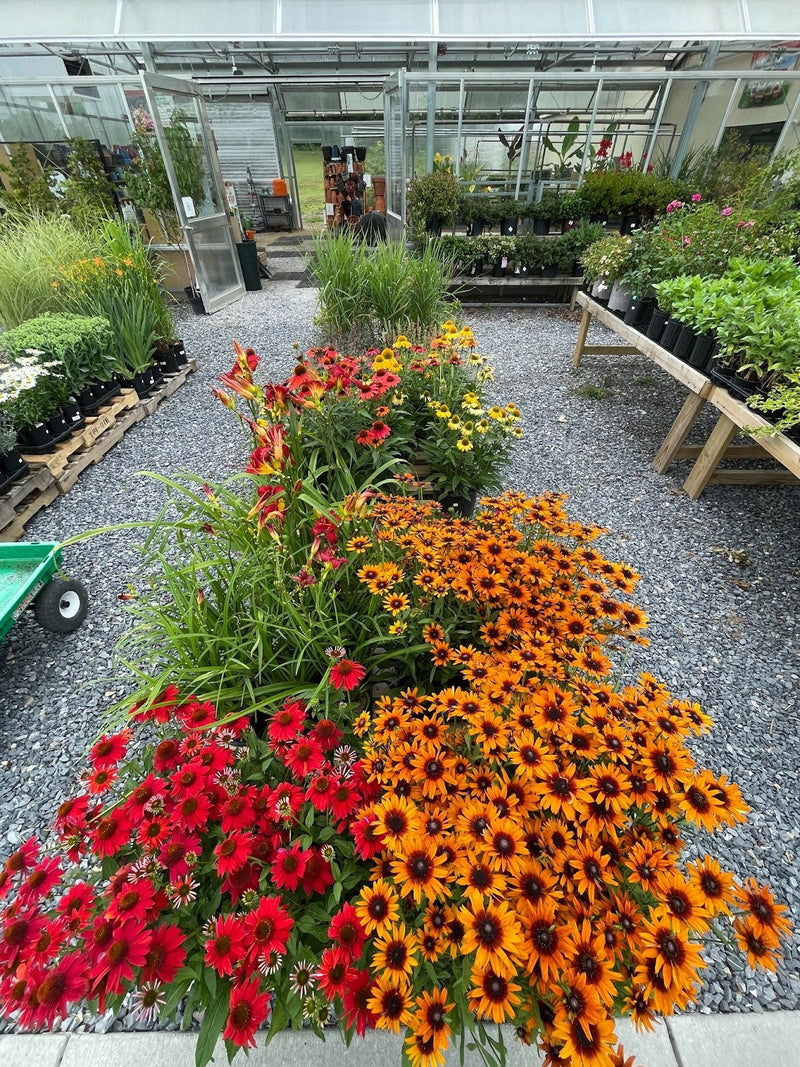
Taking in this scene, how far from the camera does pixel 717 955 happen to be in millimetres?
1185

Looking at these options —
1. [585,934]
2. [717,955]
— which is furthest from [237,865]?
[717,955]

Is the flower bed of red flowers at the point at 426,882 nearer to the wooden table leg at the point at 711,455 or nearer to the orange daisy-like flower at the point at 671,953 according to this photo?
the orange daisy-like flower at the point at 671,953

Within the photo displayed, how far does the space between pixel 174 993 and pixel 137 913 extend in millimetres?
193

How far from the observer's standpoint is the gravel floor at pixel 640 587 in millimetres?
1457

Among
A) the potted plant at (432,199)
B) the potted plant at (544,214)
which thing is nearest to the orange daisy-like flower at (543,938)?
the potted plant at (432,199)

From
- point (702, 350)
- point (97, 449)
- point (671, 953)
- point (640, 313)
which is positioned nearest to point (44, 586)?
point (97, 449)

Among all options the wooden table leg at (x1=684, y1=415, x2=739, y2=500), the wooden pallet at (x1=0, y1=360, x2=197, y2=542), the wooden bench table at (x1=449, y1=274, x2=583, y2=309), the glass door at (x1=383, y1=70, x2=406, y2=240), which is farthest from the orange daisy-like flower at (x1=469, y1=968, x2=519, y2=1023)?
the glass door at (x1=383, y1=70, x2=406, y2=240)

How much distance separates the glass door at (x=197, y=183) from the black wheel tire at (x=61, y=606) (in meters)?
4.79

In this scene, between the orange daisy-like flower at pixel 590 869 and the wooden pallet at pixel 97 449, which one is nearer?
the orange daisy-like flower at pixel 590 869

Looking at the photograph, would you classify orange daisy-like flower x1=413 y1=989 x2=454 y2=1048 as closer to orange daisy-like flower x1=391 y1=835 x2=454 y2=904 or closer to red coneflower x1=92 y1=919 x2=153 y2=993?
orange daisy-like flower x1=391 y1=835 x2=454 y2=904

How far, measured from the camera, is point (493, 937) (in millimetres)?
638

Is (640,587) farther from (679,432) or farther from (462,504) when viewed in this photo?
(679,432)

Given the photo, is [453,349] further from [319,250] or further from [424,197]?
[424,197]

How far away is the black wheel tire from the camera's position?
1876 millimetres
